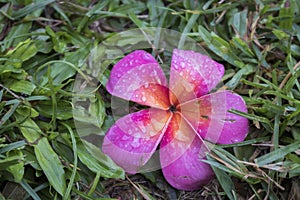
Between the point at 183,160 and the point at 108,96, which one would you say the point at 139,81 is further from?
the point at 183,160

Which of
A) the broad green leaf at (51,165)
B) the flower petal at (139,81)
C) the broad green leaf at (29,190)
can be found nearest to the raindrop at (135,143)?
the flower petal at (139,81)

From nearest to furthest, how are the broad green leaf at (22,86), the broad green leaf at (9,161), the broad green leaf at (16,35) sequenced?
the broad green leaf at (9,161), the broad green leaf at (22,86), the broad green leaf at (16,35)

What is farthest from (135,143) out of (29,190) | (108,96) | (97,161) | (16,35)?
(16,35)

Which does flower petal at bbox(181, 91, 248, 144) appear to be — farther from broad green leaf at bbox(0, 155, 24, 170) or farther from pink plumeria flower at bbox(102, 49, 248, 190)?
broad green leaf at bbox(0, 155, 24, 170)

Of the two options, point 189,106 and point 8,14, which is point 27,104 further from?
point 189,106

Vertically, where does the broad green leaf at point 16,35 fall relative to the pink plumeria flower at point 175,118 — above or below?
above

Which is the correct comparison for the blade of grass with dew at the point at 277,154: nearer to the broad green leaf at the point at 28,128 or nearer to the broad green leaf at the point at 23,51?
the broad green leaf at the point at 28,128
